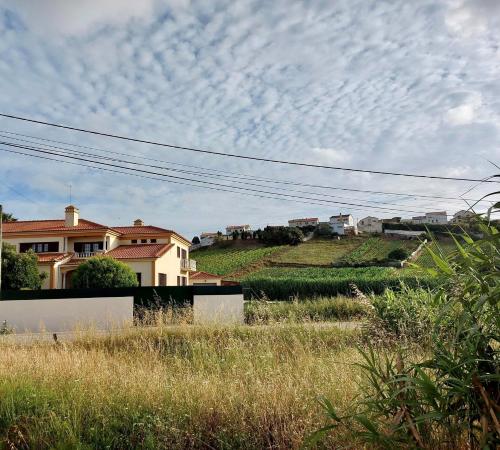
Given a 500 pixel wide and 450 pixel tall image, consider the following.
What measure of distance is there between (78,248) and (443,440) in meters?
41.7

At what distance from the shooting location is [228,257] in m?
68.7

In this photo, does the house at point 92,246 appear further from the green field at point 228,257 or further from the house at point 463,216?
the house at point 463,216

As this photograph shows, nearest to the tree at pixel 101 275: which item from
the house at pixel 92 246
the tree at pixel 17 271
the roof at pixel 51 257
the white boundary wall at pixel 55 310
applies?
the tree at pixel 17 271

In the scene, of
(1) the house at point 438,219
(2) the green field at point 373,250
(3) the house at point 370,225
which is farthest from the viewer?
(3) the house at point 370,225

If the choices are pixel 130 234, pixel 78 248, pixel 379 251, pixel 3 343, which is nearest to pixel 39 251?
pixel 78 248

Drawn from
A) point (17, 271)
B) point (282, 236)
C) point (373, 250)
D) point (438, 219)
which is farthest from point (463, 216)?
point (282, 236)

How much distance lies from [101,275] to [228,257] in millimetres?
39233

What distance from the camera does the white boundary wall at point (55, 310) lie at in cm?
1984

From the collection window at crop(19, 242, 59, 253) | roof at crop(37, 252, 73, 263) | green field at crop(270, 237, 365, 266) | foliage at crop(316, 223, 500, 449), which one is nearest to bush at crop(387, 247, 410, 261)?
green field at crop(270, 237, 365, 266)

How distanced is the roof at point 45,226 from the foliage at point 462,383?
39674 millimetres

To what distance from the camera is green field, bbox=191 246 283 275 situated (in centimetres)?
6160

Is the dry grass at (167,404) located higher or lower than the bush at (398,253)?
lower

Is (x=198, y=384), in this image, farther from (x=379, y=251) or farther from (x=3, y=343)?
(x=379, y=251)

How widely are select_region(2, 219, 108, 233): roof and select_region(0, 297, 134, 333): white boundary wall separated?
20.0 meters
